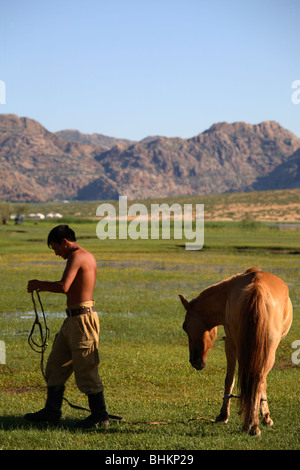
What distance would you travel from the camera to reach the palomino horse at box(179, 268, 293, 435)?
6738mm

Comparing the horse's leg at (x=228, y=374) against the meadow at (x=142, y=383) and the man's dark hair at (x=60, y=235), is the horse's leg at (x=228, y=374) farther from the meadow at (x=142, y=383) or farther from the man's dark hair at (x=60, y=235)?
the man's dark hair at (x=60, y=235)

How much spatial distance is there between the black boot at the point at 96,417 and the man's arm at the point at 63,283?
4.73ft

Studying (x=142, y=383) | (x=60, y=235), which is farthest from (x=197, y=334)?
(x=142, y=383)

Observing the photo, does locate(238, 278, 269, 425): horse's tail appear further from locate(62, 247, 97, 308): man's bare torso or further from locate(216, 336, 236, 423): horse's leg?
locate(62, 247, 97, 308): man's bare torso

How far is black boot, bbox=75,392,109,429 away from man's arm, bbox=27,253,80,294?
1.44 m

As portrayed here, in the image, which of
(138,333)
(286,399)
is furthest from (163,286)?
(286,399)

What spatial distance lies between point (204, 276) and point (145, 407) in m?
22.8

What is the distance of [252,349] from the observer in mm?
6742

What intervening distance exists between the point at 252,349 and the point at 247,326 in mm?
258

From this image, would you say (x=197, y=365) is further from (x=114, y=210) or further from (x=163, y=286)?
(x=114, y=210)

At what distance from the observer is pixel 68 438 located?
703cm

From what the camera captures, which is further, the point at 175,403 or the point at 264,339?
the point at 175,403

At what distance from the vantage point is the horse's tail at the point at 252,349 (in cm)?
672

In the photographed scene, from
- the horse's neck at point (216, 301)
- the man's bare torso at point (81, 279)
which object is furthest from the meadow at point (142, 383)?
Answer: the man's bare torso at point (81, 279)
